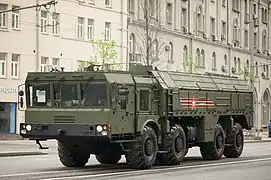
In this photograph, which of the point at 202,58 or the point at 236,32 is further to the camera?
the point at 236,32

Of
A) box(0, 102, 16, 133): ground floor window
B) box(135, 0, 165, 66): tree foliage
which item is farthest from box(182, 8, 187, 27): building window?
box(0, 102, 16, 133): ground floor window

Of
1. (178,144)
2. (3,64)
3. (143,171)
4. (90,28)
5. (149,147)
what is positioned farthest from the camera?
(90,28)

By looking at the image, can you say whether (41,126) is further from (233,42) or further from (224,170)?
(233,42)

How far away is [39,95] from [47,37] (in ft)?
95.6

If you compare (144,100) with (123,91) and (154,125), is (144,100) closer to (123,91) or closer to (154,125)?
(154,125)

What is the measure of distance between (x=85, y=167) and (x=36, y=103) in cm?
272

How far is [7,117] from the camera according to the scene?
160 ft

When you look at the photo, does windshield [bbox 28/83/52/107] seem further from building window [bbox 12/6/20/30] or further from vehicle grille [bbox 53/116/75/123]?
Answer: building window [bbox 12/6/20/30]

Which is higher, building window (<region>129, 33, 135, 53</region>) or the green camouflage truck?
building window (<region>129, 33, 135, 53</region>)

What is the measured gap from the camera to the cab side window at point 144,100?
72.8 ft

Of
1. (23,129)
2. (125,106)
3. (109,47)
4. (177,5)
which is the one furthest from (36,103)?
(177,5)

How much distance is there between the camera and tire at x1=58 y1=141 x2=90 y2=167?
74.6ft

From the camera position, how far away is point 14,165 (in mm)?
23969

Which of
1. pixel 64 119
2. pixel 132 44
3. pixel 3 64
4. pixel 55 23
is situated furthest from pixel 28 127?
pixel 132 44
